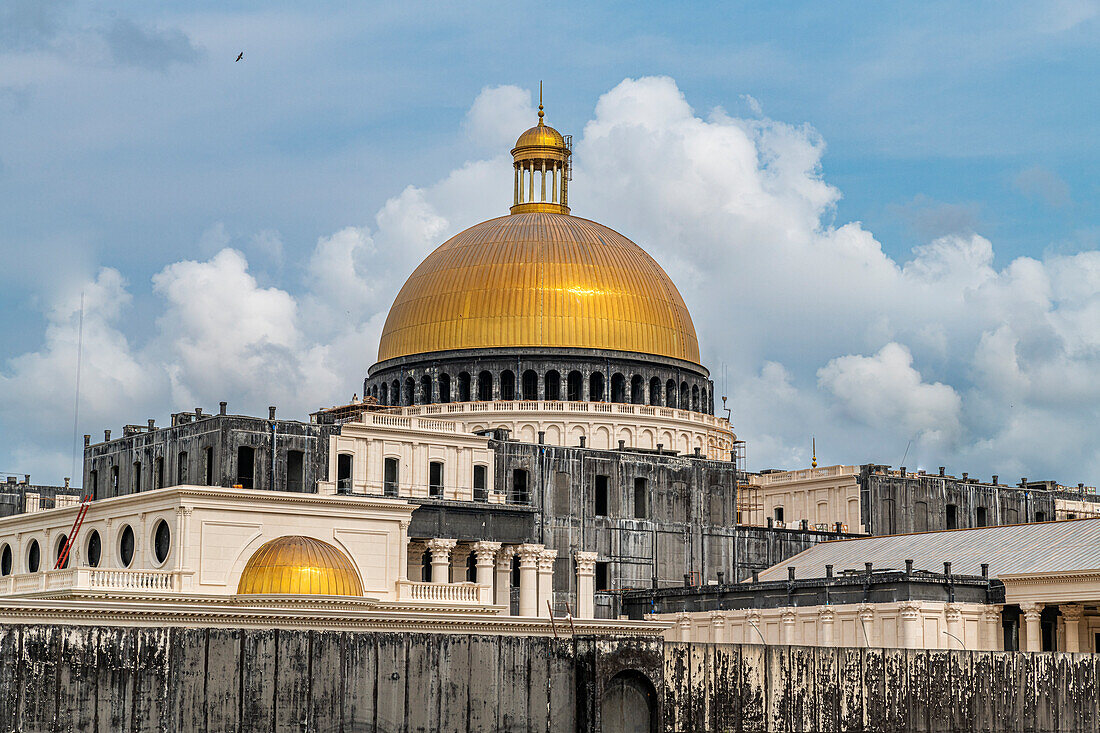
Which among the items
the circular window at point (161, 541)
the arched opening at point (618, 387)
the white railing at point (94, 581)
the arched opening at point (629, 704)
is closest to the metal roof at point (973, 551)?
the arched opening at point (618, 387)

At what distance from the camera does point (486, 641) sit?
5138 cm

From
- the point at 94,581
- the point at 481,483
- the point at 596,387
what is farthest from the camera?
the point at 596,387

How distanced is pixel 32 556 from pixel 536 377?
33811 millimetres

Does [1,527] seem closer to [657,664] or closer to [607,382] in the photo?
[607,382]

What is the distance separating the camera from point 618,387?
4882 inches

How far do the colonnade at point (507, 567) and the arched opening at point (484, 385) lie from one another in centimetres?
1823

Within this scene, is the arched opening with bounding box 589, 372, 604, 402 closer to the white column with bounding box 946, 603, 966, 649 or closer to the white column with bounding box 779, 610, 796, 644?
the white column with bounding box 779, 610, 796, 644

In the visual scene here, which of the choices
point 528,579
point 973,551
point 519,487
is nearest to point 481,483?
point 519,487

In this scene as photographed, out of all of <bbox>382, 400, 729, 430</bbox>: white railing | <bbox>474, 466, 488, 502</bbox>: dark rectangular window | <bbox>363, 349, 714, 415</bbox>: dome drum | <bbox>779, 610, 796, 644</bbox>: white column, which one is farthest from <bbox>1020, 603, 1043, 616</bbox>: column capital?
<bbox>363, 349, 714, 415</bbox>: dome drum

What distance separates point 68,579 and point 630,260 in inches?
2073

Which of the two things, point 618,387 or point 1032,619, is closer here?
point 1032,619

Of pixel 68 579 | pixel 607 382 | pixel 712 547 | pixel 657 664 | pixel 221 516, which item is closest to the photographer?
pixel 657 664

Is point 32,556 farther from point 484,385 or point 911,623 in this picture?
point 911,623

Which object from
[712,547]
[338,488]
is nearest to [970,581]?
[712,547]
